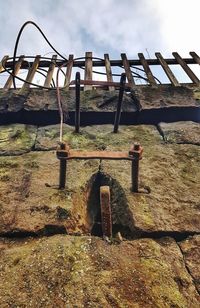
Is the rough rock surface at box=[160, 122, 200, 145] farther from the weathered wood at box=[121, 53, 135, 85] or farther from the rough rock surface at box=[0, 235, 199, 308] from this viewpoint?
the rough rock surface at box=[0, 235, 199, 308]

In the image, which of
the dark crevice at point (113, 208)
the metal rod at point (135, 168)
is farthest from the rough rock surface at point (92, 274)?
the metal rod at point (135, 168)

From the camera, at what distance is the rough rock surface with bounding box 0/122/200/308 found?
1.36 meters

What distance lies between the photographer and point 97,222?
1961 mm

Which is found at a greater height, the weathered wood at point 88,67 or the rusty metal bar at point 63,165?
the weathered wood at point 88,67

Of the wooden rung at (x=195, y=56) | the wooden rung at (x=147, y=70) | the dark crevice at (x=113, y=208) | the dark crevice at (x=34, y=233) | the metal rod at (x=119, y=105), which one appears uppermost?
the wooden rung at (x=195, y=56)

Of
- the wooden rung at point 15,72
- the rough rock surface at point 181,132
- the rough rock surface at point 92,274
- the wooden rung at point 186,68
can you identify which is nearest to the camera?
the rough rock surface at point 92,274

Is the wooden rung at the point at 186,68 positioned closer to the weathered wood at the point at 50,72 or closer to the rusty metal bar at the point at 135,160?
the weathered wood at the point at 50,72

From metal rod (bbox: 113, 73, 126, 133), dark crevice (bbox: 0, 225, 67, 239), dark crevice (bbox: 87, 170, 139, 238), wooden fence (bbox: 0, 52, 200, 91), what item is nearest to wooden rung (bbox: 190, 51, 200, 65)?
wooden fence (bbox: 0, 52, 200, 91)

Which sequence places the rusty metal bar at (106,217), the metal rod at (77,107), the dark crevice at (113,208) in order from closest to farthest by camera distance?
the rusty metal bar at (106,217)
the dark crevice at (113,208)
the metal rod at (77,107)

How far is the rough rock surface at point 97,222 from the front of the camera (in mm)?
1356

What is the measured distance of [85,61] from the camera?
3639 mm

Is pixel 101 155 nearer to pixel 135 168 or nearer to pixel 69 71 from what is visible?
pixel 135 168

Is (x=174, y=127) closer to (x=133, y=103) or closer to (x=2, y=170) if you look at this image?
(x=133, y=103)

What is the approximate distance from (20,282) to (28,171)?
831mm
